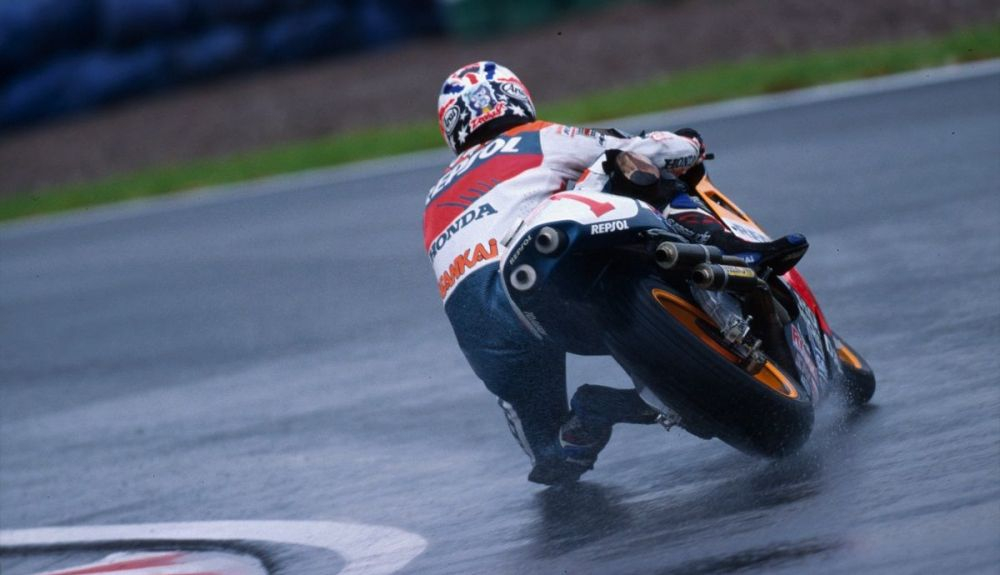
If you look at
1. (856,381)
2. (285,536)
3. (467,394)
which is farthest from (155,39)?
(856,381)

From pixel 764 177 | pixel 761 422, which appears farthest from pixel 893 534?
pixel 764 177

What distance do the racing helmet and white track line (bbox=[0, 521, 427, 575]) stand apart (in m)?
1.36

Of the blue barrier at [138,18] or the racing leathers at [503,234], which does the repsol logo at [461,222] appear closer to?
the racing leathers at [503,234]

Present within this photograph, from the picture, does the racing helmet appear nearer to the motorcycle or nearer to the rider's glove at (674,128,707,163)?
the rider's glove at (674,128,707,163)

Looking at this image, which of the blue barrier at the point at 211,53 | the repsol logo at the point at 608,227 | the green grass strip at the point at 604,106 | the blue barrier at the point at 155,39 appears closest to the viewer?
the repsol logo at the point at 608,227

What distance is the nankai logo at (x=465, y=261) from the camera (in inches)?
211

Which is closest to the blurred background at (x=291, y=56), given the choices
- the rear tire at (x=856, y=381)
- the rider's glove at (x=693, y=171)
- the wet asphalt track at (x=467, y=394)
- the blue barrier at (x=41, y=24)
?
the blue barrier at (x=41, y=24)

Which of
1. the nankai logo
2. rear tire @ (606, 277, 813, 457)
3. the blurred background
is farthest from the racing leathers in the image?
the blurred background

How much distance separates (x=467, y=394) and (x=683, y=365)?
298 centimetres

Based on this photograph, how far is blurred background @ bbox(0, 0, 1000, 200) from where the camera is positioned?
18.9 m

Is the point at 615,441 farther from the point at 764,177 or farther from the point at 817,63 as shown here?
the point at 817,63

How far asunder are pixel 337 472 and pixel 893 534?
Answer: 2823 millimetres

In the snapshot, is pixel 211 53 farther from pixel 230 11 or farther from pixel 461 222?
pixel 461 222


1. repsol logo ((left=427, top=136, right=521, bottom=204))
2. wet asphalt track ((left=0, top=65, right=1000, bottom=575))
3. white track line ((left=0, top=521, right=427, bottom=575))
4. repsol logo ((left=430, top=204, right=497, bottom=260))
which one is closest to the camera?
wet asphalt track ((left=0, top=65, right=1000, bottom=575))
